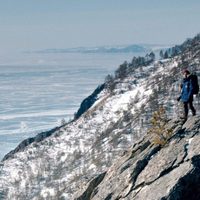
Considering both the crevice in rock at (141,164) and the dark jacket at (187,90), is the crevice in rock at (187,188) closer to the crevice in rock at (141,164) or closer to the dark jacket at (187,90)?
the crevice in rock at (141,164)

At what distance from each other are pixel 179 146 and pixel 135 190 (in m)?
3.27

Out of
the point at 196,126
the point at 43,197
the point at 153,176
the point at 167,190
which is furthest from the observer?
the point at 43,197

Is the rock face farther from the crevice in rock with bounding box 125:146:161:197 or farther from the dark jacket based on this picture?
the dark jacket

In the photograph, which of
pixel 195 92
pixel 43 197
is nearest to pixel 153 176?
pixel 195 92

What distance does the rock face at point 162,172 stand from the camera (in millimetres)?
26094

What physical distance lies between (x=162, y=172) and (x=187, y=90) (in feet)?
23.9

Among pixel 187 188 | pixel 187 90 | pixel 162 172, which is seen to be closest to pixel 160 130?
pixel 187 90

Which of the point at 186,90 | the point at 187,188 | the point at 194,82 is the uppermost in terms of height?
the point at 194,82

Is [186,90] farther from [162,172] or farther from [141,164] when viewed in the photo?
[162,172]

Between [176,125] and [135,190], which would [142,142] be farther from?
[135,190]

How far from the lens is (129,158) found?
3419 cm

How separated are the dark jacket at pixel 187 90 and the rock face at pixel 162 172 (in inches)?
58.6

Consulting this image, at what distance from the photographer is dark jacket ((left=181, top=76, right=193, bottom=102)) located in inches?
1300

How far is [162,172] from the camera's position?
2803 centimetres
